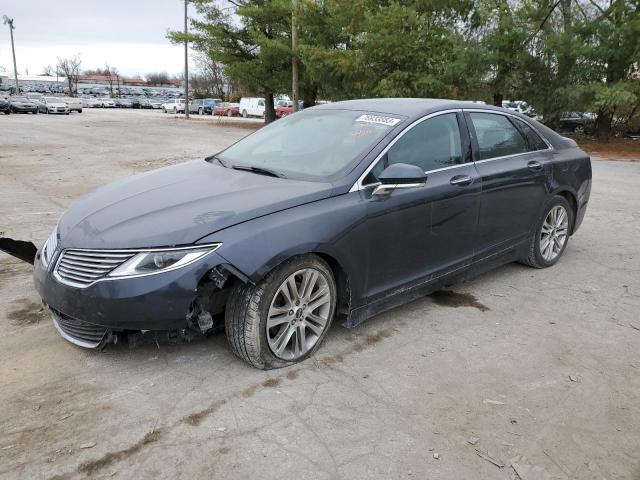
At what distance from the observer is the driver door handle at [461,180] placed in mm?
4127

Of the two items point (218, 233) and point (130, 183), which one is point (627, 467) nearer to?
point (218, 233)

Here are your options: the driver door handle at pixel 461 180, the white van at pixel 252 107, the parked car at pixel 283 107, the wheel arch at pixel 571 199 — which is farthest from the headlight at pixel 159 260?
the white van at pixel 252 107

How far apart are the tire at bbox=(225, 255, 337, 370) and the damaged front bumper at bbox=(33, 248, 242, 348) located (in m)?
0.22

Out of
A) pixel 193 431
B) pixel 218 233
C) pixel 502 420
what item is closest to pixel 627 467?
pixel 502 420

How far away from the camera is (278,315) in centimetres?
329

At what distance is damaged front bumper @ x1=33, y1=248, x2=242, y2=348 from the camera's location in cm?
293

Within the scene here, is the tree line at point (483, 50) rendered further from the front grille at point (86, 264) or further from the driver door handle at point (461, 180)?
the front grille at point (86, 264)

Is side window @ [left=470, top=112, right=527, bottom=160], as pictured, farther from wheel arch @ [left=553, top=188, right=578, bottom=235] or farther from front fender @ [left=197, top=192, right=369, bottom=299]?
front fender @ [left=197, top=192, right=369, bottom=299]

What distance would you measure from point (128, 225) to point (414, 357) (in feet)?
6.44

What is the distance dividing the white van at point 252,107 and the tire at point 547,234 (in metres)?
43.5

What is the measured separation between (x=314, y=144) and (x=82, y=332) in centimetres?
201

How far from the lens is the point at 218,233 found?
9.96ft

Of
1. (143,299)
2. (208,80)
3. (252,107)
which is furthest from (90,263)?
(208,80)

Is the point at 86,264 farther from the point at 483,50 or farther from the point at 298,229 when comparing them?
the point at 483,50
